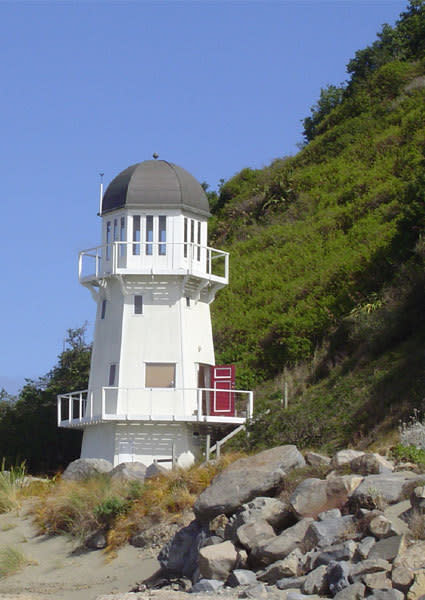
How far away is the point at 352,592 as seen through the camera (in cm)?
1441

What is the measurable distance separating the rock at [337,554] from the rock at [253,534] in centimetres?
193

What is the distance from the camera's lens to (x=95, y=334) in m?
36.2

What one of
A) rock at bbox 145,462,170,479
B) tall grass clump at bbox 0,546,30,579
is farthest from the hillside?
tall grass clump at bbox 0,546,30,579

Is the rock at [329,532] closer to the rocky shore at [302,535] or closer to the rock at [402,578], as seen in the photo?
the rocky shore at [302,535]

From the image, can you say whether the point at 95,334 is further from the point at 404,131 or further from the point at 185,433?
the point at 404,131

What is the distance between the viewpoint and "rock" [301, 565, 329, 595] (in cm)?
1515

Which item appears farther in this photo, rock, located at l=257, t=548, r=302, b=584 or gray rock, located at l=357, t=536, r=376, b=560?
rock, located at l=257, t=548, r=302, b=584

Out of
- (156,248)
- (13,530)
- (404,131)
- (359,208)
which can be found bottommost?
(13,530)

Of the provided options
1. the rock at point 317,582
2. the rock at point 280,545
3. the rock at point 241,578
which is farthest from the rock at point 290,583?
the rock at point 280,545

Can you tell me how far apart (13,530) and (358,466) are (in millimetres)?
12547

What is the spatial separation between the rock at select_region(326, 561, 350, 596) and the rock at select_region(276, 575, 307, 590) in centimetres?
63

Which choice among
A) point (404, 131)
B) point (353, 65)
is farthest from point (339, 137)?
point (353, 65)

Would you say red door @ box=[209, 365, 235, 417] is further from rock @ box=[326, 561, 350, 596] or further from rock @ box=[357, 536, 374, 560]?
rock @ box=[326, 561, 350, 596]

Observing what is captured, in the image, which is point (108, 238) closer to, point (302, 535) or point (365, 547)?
point (302, 535)
